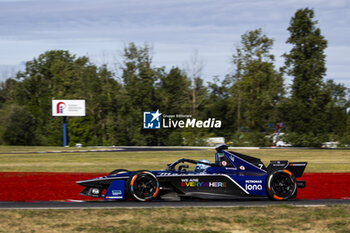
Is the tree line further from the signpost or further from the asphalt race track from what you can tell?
the asphalt race track

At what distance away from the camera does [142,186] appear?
988cm

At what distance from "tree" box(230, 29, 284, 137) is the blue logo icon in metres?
10.7

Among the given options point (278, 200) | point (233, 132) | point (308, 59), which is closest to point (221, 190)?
point (278, 200)

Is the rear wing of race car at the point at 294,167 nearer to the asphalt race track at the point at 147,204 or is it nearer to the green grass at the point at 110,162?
the asphalt race track at the point at 147,204

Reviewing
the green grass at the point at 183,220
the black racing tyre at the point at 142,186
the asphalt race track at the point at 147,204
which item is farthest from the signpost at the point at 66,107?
the green grass at the point at 183,220

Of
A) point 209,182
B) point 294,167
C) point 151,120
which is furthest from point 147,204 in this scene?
A: point 151,120

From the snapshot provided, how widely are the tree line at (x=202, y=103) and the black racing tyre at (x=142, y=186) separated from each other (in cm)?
4479

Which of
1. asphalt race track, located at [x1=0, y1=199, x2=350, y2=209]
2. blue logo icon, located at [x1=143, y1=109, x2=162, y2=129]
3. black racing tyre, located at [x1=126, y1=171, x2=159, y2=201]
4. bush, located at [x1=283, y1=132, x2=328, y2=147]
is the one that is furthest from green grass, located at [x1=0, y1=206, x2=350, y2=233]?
blue logo icon, located at [x1=143, y1=109, x2=162, y2=129]

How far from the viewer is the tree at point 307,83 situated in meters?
52.1

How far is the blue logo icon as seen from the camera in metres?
64.2

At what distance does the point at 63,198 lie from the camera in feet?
37.3

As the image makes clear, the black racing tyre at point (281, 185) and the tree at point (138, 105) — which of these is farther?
the tree at point (138, 105)

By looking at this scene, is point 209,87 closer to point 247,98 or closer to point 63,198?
point 247,98

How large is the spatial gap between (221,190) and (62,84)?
80196 mm
